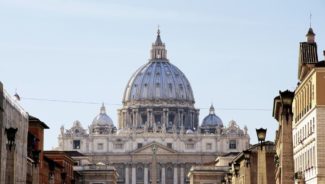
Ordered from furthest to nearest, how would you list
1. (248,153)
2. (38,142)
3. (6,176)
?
1. (38,142)
2. (248,153)
3. (6,176)

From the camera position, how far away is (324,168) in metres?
64.9

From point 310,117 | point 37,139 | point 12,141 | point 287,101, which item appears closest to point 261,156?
point 287,101

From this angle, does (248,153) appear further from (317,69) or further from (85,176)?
(85,176)

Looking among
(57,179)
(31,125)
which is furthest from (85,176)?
(31,125)

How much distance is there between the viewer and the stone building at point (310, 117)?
6500 centimetres

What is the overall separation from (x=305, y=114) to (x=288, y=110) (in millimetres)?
21859

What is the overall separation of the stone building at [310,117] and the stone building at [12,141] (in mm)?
14602

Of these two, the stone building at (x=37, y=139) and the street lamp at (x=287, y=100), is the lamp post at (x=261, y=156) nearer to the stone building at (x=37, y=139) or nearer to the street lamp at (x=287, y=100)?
the street lamp at (x=287, y=100)

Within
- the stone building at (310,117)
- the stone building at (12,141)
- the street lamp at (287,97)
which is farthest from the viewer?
the stone building at (310,117)

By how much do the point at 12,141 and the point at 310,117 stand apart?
17.3 metres

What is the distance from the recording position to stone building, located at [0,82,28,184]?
6118 centimetres

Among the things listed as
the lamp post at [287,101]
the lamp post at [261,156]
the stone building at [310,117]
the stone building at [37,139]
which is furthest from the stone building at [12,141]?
the stone building at [310,117]

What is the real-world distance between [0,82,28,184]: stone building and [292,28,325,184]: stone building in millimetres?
14602

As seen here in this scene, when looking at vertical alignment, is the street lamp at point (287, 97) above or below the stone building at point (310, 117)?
below
